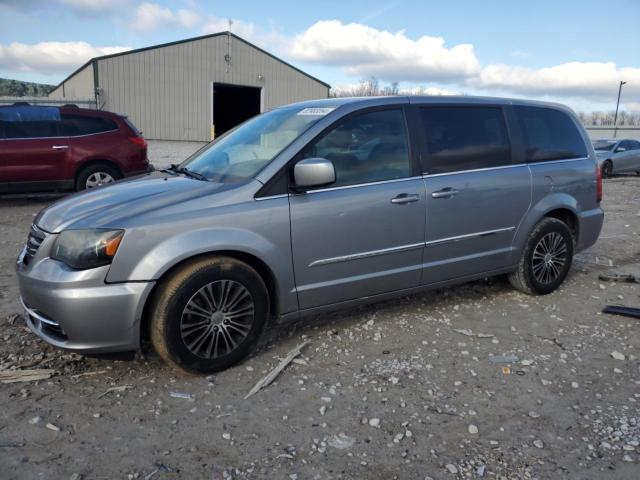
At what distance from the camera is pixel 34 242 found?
3.35m

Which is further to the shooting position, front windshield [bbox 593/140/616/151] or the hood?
front windshield [bbox 593/140/616/151]

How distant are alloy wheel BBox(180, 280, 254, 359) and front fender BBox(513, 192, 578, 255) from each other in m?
2.58

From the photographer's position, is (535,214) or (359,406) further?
(535,214)

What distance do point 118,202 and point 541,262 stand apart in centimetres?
374

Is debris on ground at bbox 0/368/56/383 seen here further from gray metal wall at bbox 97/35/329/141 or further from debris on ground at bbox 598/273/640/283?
gray metal wall at bbox 97/35/329/141

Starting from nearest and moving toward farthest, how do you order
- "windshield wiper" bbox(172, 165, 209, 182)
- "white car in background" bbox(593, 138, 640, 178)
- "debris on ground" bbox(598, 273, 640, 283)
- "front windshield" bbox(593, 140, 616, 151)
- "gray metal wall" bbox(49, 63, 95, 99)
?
"windshield wiper" bbox(172, 165, 209, 182) < "debris on ground" bbox(598, 273, 640, 283) < "white car in background" bbox(593, 138, 640, 178) < "front windshield" bbox(593, 140, 616, 151) < "gray metal wall" bbox(49, 63, 95, 99)

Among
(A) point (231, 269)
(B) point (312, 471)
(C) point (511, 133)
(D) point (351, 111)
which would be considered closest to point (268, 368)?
(A) point (231, 269)

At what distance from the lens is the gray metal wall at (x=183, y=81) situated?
64.0 feet

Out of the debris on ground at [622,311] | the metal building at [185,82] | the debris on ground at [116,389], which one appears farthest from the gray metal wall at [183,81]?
the debris on ground at [116,389]

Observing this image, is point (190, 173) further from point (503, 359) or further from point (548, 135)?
point (548, 135)

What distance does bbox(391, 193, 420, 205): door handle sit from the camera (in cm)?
383

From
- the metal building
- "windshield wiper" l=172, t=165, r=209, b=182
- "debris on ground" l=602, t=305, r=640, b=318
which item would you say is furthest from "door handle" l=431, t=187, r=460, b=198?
the metal building

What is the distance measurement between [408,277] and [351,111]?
1.33 m

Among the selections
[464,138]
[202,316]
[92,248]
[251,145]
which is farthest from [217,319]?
[464,138]
